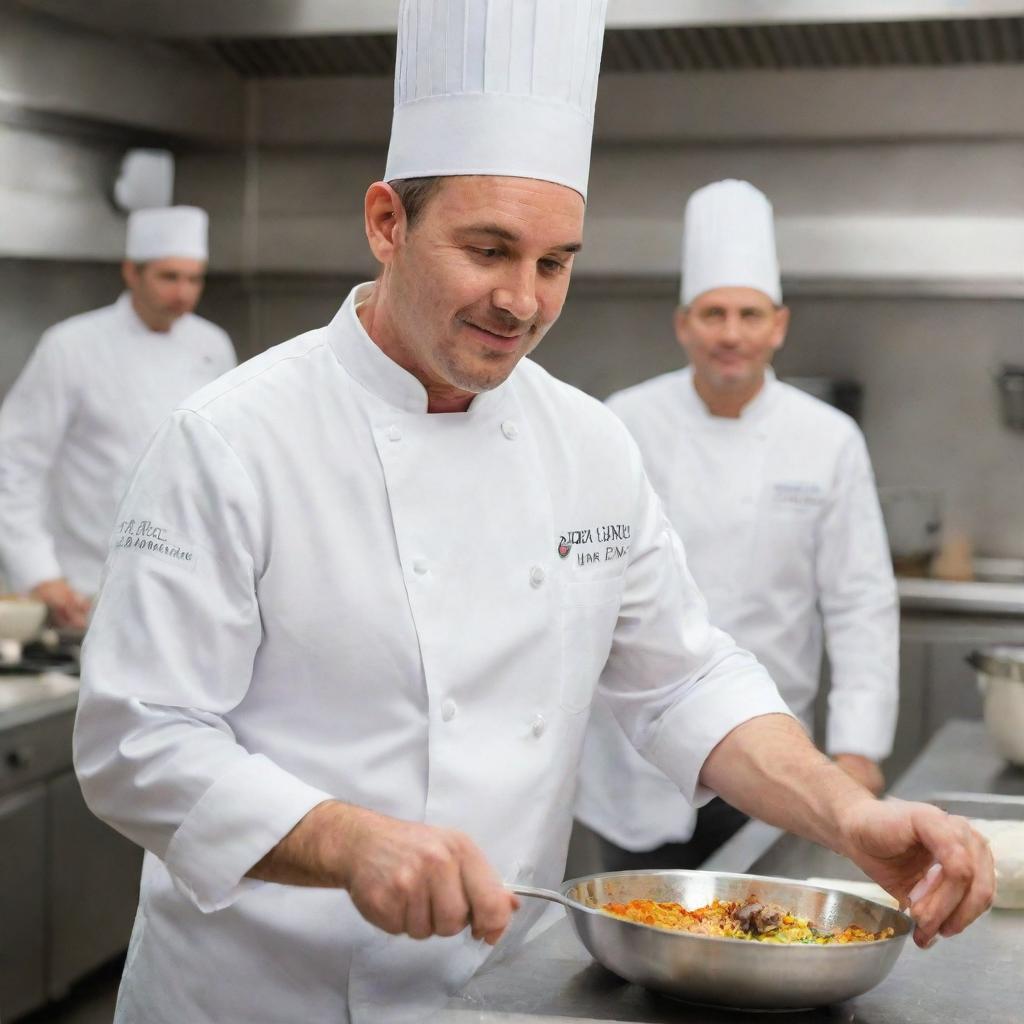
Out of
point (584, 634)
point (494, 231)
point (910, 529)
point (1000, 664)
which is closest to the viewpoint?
point (494, 231)

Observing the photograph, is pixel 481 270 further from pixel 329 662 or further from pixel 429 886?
pixel 429 886

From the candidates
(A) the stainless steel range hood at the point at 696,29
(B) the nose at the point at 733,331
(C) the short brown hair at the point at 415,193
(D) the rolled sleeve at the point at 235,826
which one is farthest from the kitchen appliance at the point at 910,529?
(D) the rolled sleeve at the point at 235,826

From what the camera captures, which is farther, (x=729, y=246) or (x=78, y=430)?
(x=78, y=430)

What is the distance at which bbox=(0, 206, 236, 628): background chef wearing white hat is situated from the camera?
406 cm

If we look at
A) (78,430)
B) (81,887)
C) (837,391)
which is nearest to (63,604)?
(81,887)

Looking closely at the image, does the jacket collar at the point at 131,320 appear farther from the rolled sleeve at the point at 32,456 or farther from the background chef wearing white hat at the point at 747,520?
the background chef wearing white hat at the point at 747,520

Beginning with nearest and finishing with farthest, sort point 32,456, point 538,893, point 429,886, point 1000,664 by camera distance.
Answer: point 429,886 → point 538,893 → point 1000,664 → point 32,456

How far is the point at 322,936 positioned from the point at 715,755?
448 mm

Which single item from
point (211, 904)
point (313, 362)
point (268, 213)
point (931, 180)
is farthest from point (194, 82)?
point (211, 904)

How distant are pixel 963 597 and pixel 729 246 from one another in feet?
5.17

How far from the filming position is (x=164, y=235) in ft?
15.2

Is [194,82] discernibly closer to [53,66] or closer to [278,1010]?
[53,66]

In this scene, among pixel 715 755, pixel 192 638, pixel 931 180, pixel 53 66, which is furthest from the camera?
pixel 931 180

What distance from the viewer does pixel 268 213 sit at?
548 centimetres
